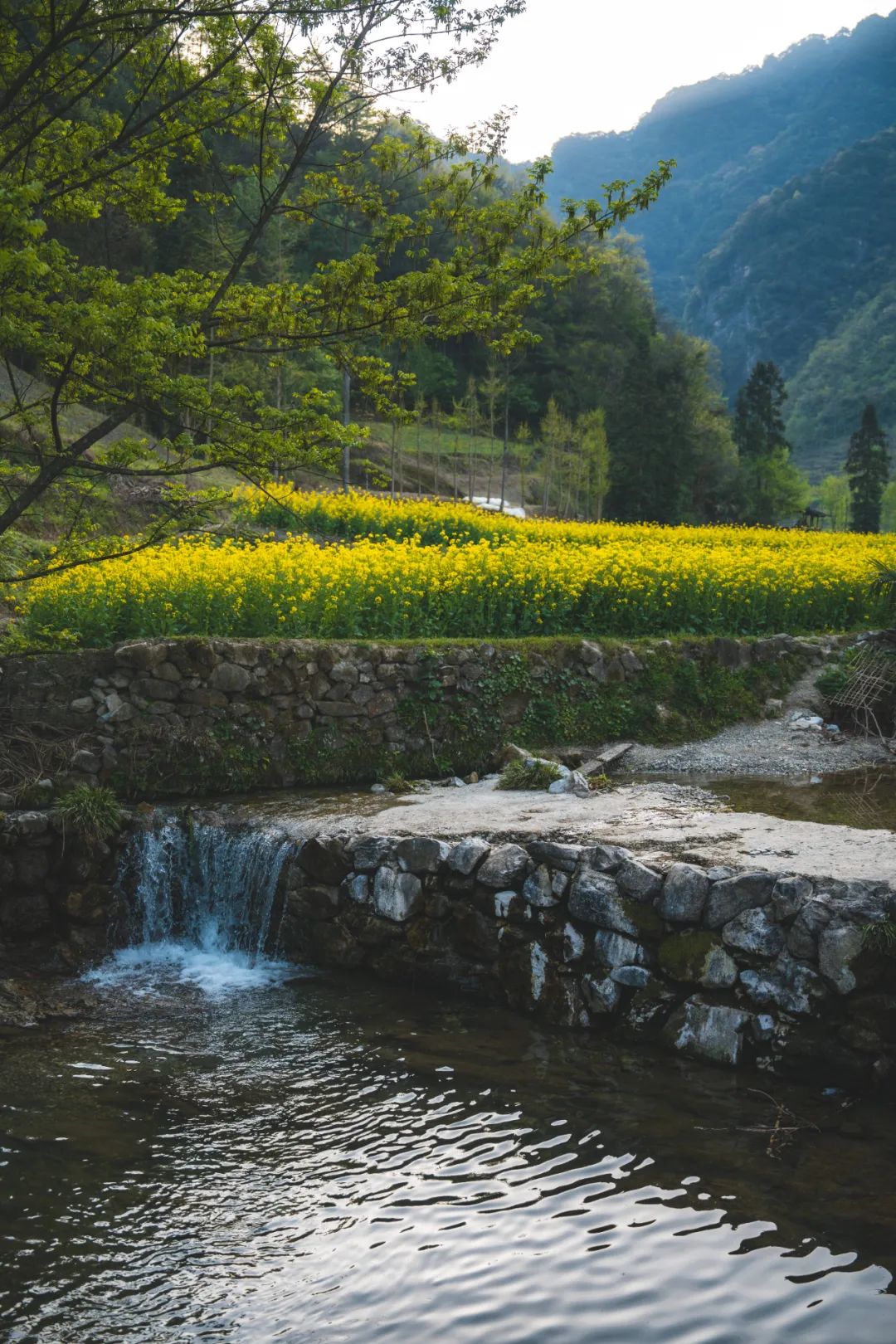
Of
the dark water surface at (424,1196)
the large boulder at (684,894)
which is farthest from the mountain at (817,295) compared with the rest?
the dark water surface at (424,1196)

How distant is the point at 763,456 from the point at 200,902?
49106 mm

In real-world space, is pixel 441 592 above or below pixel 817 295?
below

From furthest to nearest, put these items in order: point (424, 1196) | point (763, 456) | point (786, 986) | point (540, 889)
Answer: point (763, 456) < point (540, 889) < point (786, 986) < point (424, 1196)

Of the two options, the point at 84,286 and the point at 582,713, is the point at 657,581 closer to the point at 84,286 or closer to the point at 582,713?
the point at 582,713

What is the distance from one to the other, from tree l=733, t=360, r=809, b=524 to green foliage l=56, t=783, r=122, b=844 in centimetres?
4347

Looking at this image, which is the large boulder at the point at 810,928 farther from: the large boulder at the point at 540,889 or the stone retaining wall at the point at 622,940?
the large boulder at the point at 540,889

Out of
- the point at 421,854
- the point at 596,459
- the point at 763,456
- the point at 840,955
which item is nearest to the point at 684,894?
the point at 840,955

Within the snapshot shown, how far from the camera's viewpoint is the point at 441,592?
1245 centimetres

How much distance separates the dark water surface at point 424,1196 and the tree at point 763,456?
149 feet

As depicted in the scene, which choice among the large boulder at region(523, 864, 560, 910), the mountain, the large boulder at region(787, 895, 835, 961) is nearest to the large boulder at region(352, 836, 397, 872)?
the large boulder at region(523, 864, 560, 910)

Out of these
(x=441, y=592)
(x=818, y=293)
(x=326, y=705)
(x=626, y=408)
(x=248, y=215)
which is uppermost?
(x=818, y=293)

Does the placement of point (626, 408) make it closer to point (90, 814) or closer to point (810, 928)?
point (90, 814)

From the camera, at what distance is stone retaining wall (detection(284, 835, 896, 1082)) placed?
17.9ft

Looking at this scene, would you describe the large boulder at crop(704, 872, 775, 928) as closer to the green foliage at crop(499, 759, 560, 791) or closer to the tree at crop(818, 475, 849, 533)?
the green foliage at crop(499, 759, 560, 791)
